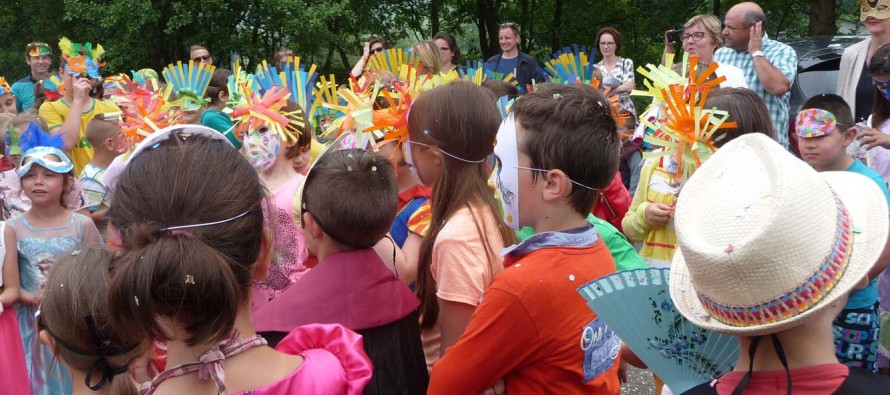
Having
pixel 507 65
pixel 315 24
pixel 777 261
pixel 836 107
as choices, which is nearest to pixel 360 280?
pixel 777 261

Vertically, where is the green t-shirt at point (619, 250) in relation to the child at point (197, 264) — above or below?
below

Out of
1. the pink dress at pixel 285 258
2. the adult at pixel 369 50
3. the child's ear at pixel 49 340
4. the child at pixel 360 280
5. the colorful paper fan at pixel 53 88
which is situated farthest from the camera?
the adult at pixel 369 50

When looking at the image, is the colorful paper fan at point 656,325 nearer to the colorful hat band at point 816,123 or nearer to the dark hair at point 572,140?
the dark hair at point 572,140

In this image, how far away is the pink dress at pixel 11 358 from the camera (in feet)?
13.8

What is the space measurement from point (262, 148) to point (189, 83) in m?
2.22

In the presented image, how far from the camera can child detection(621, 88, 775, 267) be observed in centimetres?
348

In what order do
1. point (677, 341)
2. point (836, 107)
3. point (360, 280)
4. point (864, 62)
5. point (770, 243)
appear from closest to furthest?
1. point (770, 243)
2. point (677, 341)
3. point (360, 280)
4. point (836, 107)
5. point (864, 62)

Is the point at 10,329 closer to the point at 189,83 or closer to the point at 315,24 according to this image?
the point at 189,83

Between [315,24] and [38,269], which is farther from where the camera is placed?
[315,24]

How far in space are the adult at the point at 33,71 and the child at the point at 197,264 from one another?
7.68 meters

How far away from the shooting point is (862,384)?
60.6 inches

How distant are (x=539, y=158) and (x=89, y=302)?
1.34m

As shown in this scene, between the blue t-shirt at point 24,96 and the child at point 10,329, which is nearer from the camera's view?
the child at point 10,329

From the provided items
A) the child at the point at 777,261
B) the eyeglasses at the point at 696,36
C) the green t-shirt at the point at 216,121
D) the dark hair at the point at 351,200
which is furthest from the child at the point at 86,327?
the eyeglasses at the point at 696,36
